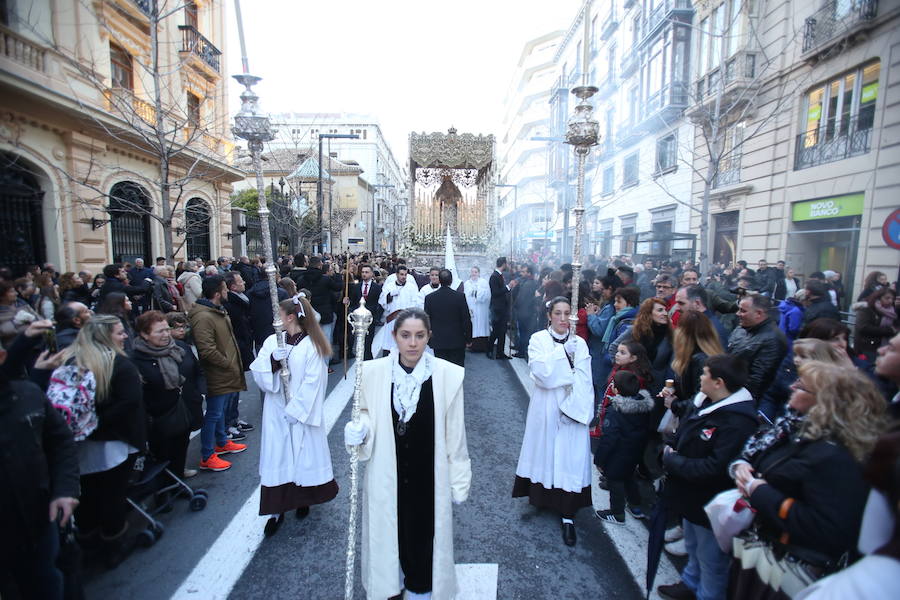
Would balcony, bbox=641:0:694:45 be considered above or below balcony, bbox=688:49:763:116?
above

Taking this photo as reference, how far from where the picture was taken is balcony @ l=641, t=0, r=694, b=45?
50.5ft

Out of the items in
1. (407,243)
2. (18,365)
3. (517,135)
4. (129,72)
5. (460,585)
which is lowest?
(460,585)

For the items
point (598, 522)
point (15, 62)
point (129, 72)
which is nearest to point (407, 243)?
point (129, 72)

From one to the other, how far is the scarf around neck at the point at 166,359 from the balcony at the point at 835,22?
1404 cm

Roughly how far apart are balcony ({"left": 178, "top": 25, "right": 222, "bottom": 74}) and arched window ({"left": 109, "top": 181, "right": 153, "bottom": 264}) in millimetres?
4549

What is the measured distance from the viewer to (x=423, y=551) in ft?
8.68

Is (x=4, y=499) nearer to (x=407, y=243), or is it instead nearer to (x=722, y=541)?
(x=722, y=541)

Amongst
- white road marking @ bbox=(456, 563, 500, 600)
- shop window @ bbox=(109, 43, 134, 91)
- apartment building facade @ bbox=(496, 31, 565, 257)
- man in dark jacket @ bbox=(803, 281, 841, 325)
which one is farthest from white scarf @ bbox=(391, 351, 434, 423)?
apartment building facade @ bbox=(496, 31, 565, 257)

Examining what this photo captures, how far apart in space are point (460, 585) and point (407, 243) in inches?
548

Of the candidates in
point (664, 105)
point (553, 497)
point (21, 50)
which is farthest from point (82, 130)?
point (664, 105)

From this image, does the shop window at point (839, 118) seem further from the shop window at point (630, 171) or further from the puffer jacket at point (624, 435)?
the puffer jacket at point (624, 435)

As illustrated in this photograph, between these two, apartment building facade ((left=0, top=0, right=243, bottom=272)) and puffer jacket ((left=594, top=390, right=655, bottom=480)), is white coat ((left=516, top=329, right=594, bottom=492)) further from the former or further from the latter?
apartment building facade ((left=0, top=0, right=243, bottom=272))

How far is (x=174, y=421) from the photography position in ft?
12.1

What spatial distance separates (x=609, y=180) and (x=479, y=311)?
699 inches
